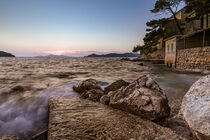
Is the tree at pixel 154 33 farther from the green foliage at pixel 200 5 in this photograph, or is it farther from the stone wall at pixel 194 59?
the stone wall at pixel 194 59

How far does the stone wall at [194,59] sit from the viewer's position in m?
9.27

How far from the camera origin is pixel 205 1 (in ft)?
50.6

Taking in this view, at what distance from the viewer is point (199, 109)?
1.29 metres

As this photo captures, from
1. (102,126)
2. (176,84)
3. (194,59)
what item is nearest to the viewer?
(102,126)

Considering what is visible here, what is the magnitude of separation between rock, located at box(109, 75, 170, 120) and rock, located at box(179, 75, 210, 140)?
0.70 m

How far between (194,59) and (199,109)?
455 inches

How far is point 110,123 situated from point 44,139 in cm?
125

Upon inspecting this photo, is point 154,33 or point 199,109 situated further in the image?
point 154,33

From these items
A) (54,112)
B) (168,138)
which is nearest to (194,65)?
(168,138)

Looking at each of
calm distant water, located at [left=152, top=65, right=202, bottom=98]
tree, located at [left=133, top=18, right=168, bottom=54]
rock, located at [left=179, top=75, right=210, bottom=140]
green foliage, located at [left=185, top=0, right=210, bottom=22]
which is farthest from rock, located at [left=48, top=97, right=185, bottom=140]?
tree, located at [left=133, top=18, right=168, bottom=54]

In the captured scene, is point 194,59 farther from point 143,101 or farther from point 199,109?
point 199,109

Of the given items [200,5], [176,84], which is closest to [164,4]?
[200,5]

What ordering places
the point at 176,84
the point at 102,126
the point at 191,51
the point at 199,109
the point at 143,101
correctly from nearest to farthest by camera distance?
the point at 199,109
the point at 102,126
the point at 143,101
the point at 176,84
the point at 191,51

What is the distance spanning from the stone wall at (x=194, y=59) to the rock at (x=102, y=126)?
415 inches
